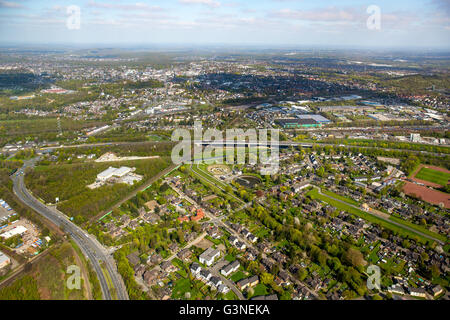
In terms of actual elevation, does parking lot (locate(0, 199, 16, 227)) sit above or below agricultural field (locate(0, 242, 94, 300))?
above

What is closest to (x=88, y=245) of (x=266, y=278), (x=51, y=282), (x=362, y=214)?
(x=51, y=282)

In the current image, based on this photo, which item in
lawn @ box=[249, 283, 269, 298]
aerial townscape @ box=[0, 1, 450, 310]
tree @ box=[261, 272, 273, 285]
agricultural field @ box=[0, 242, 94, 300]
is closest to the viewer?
agricultural field @ box=[0, 242, 94, 300]

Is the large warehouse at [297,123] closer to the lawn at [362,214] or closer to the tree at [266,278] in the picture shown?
the lawn at [362,214]

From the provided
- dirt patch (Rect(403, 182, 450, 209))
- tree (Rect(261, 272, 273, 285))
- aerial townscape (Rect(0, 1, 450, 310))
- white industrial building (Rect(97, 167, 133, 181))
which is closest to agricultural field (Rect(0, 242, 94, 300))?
aerial townscape (Rect(0, 1, 450, 310))

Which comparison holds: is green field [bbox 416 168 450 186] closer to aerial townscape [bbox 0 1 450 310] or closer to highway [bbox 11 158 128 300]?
aerial townscape [bbox 0 1 450 310]

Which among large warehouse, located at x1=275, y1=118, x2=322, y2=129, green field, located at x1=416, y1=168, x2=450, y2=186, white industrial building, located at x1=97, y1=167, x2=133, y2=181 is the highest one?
large warehouse, located at x1=275, y1=118, x2=322, y2=129

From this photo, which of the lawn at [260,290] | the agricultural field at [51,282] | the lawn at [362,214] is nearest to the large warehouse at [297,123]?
the lawn at [362,214]

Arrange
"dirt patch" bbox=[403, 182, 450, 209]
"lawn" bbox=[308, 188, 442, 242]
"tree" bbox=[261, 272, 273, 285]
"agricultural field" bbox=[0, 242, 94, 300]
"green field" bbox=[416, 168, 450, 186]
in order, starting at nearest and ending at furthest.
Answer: "agricultural field" bbox=[0, 242, 94, 300] < "tree" bbox=[261, 272, 273, 285] < "lawn" bbox=[308, 188, 442, 242] < "dirt patch" bbox=[403, 182, 450, 209] < "green field" bbox=[416, 168, 450, 186]

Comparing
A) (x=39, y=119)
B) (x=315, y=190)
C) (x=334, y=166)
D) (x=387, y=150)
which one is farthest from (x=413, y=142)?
(x=39, y=119)

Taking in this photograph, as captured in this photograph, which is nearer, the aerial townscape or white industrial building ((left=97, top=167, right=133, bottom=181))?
the aerial townscape
